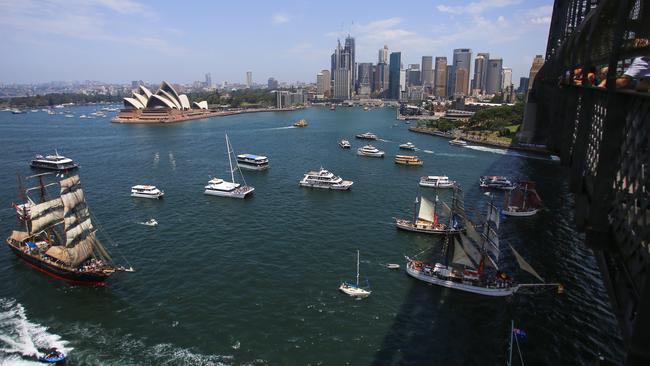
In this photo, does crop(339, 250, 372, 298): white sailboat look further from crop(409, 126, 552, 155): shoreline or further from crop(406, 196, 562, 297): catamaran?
crop(409, 126, 552, 155): shoreline

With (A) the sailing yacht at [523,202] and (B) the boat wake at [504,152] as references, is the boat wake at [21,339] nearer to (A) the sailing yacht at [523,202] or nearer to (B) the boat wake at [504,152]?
(A) the sailing yacht at [523,202]

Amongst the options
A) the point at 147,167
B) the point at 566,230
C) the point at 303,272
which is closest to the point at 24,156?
the point at 147,167

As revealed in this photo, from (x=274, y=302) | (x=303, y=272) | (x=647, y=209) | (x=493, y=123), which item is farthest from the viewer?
(x=493, y=123)

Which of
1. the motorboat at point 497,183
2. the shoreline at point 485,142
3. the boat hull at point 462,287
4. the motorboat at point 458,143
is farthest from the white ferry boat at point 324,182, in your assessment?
the motorboat at point 458,143

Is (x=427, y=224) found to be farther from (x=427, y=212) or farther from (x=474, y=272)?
(x=474, y=272)

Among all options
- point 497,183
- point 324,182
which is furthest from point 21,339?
point 497,183

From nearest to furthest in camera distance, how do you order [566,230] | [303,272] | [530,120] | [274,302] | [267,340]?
1. [267,340]
2. [274,302]
3. [303,272]
4. [566,230]
5. [530,120]

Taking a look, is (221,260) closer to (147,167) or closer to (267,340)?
(267,340)
